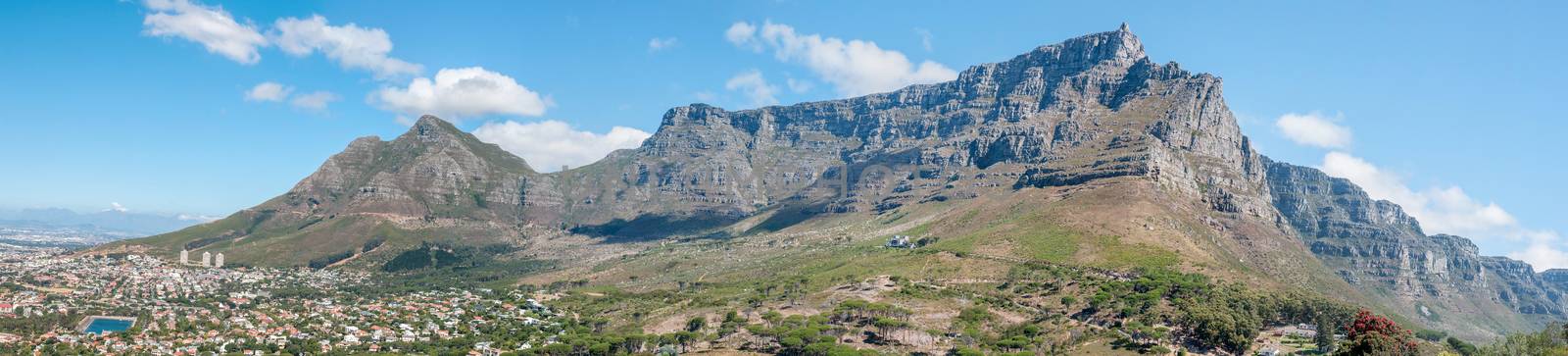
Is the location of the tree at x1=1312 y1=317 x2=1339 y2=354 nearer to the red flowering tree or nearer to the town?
the red flowering tree

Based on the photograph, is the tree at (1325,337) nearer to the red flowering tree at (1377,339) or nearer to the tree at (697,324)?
the red flowering tree at (1377,339)

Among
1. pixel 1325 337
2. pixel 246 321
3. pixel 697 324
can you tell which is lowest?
pixel 246 321

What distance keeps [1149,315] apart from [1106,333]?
6.83m

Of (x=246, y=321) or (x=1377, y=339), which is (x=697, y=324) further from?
(x=1377, y=339)

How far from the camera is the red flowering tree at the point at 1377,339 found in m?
84.2

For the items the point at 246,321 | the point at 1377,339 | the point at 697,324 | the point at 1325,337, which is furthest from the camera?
the point at 246,321

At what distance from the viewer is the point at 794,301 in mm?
150375

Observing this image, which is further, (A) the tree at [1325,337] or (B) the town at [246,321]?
(B) the town at [246,321]

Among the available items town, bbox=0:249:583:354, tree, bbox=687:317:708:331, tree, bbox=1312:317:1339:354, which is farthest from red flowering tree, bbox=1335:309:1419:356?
town, bbox=0:249:583:354

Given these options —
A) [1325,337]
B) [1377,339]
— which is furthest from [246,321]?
[1325,337]

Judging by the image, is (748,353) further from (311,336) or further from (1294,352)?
(311,336)

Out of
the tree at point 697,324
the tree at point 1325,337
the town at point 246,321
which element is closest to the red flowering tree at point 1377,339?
the tree at point 1325,337

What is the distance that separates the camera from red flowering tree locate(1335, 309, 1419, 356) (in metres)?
84.2

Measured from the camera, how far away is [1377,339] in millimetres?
84500
